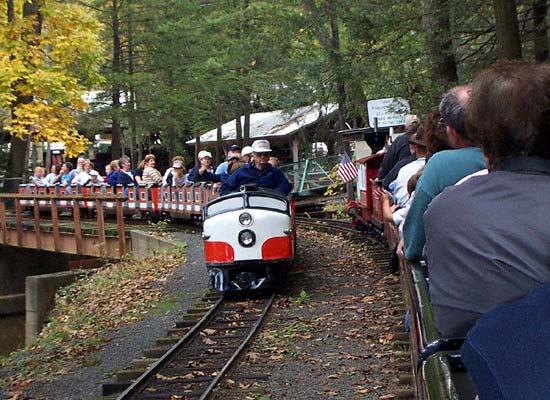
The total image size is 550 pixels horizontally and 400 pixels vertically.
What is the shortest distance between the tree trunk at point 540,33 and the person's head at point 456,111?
9.52m

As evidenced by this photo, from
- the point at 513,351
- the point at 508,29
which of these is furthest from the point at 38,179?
the point at 513,351

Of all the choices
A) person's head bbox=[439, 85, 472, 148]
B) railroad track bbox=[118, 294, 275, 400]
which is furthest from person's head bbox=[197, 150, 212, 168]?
person's head bbox=[439, 85, 472, 148]

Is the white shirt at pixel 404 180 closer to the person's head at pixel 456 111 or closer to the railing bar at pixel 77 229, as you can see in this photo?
the person's head at pixel 456 111

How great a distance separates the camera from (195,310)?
11141mm

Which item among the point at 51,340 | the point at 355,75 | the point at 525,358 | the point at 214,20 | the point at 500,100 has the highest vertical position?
the point at 214,20

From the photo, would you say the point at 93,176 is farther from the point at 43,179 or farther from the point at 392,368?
the point at 392,368

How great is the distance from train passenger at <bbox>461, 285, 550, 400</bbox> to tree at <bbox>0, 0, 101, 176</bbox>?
2128cm

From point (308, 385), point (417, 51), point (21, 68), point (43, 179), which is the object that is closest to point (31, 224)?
point (21, 68)

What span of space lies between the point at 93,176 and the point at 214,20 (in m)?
8.74

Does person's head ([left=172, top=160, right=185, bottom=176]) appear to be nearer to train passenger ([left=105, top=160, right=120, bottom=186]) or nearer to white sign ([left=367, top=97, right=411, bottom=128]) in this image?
train passenger ([left=105, top=160, right=120, bottom=186])

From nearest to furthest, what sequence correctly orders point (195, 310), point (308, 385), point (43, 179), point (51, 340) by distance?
point (308, 385) → point (195, 310) → point (51, 340) → point (43, 179)

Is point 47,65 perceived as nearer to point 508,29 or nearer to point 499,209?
point 508,29

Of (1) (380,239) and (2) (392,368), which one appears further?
(1) (380,239)

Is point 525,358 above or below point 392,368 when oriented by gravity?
above
